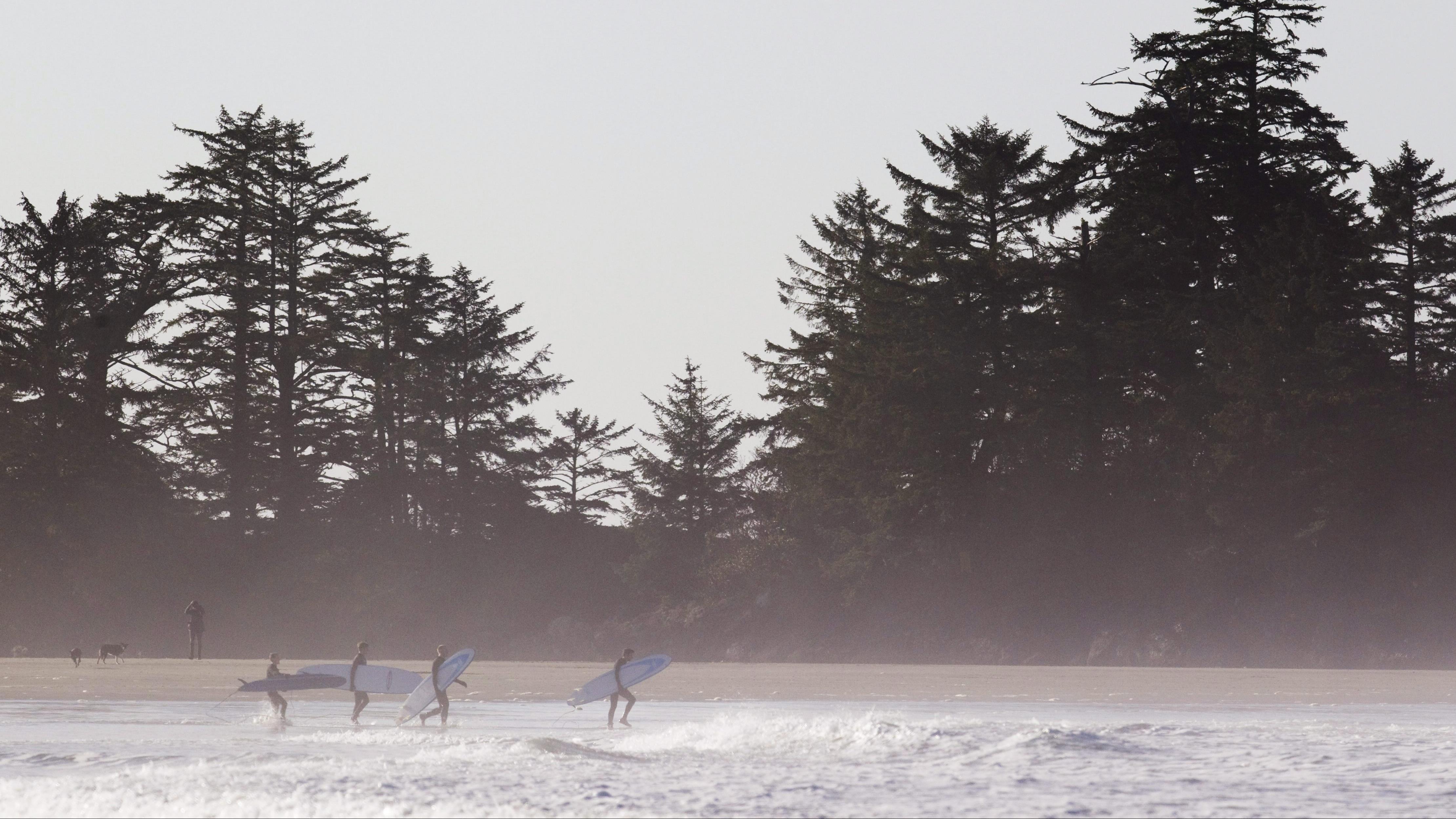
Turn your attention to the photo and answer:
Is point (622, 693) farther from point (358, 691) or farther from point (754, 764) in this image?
point (754, 764)

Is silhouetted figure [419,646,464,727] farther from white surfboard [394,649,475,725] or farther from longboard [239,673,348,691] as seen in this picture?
longboard [239,673,348,691]

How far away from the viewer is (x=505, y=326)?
66000mm

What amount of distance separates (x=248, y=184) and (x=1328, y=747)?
49.6 metres

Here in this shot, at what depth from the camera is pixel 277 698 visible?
2586 centimetres

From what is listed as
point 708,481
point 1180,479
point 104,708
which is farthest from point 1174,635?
point 104,708

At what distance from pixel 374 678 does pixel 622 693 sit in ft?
15.5

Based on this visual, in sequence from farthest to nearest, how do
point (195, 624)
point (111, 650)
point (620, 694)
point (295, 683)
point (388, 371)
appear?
point (388, 371) → point (195, 624) → point (111, 650) → point (295, 683) → point (620, 694)

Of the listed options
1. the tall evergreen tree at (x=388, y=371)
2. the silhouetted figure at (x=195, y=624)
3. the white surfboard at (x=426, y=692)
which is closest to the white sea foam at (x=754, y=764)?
the white surfboard at (x=426, y=692)

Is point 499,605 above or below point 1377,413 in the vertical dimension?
below

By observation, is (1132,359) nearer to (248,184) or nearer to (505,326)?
(505,326)

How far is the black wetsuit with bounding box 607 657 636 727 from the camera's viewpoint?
24.8 meters

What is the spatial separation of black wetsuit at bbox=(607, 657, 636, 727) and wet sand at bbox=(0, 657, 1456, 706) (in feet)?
14.2

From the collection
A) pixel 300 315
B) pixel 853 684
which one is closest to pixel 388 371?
pixel 300 315

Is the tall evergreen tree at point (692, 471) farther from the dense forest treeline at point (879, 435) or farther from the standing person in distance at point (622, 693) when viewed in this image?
the standing person in distance at point (622, 693)
